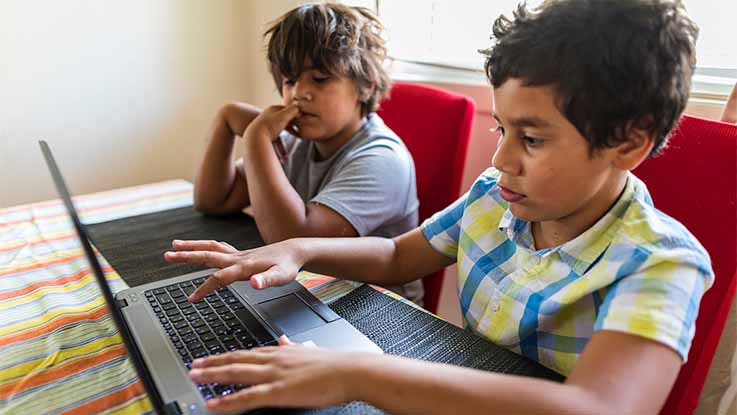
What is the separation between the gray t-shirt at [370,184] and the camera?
1.06 metres

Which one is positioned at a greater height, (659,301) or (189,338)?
(659,301)

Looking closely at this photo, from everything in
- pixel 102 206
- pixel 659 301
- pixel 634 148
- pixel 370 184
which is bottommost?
pixel 102 206

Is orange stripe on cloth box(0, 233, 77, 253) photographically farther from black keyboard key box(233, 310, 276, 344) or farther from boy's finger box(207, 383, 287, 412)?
boy's finger box(207, 383, 287, 412)

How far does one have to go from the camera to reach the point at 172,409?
506 mm

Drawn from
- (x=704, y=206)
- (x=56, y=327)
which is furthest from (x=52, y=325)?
(x=704, y=206)

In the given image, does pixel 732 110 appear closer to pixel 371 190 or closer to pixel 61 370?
pixel 371 190

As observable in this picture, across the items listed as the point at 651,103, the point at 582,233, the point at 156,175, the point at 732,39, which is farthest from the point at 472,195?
the point at 156,175

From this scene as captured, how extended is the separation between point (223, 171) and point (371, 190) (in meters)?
0.44

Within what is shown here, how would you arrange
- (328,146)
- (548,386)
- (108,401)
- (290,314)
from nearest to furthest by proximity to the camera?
(548,386)
(108,401)
(290,314)
(328,146)

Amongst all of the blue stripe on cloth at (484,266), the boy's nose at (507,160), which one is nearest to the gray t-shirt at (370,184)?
the blue stripe on cloth at (484,266)

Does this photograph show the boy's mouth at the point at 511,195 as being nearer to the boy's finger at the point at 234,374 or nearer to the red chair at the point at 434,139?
the boy's finger at the point at 234,374

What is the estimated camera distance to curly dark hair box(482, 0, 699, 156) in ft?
1.77

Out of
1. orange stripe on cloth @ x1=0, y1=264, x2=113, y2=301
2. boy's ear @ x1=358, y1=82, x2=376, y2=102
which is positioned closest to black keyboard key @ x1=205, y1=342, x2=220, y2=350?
orange stripe on cloth @ x1=0, y1=264, x2=113, y2=301

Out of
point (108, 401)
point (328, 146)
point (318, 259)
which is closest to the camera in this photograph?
point (108, 401)
